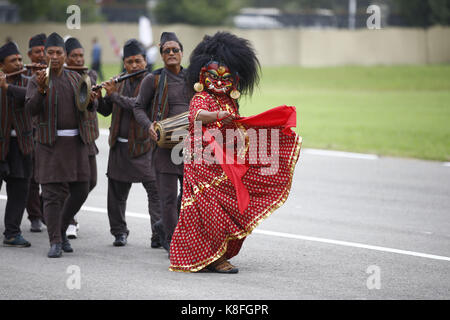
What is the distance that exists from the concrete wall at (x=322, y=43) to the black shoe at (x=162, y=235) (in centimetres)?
3760

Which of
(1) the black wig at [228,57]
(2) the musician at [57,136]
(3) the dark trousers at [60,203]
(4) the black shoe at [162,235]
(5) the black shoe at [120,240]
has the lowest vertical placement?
(5) the black shoe at [120,240]

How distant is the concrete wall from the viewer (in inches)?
1805

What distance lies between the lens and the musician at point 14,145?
8820 millimetres

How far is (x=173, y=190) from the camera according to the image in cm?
819

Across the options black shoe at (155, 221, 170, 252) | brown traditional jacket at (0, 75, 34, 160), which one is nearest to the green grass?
black shoe at (155, 221, 170, 252)

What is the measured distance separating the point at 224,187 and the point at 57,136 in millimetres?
1941

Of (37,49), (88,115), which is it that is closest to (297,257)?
(88,115)

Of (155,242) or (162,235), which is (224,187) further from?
(155,242)

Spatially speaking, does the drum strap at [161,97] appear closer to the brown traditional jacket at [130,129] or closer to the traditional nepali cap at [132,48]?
the brown traditional jacket at [130,129]

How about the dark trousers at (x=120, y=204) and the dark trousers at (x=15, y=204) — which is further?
the dark trousers at (x=120, y=204)

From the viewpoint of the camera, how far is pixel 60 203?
8.38 meters

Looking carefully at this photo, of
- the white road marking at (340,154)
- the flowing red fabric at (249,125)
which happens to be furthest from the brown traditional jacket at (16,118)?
the white road marking at (340,154)

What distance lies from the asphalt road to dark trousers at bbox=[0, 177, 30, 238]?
28 centimetres

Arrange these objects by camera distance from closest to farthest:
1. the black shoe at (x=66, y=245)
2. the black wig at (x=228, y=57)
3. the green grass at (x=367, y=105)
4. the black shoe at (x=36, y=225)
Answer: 1. the black wig at (x=228, y=57)
2. the black shoe at (x=66, y=245)
3. the black shoe at (x=36, y=225)
4. the green grass at (x=367, y=105)
